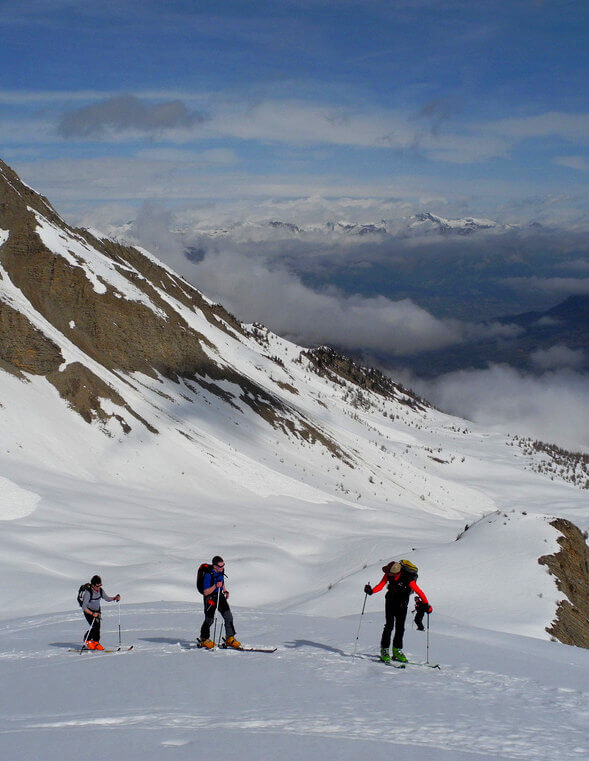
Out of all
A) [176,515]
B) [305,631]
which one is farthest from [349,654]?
[176,515]

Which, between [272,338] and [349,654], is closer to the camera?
[349,654]

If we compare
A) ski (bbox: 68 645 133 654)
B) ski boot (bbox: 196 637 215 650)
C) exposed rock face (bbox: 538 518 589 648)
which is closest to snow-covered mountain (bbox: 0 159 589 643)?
exposed rock face (bbox: 538 518 589 648)

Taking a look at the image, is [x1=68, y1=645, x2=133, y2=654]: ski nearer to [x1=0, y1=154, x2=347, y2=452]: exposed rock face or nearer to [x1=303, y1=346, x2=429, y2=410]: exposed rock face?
[x1=0, y1=154, x2=347, y2=452]: exposed rock face

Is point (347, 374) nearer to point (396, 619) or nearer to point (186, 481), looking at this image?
point (186, 481)

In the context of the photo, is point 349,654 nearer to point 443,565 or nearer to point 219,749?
point 219,749

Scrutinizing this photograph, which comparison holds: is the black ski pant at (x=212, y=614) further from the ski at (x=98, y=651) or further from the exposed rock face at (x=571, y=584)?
the exposed rock face at (x=571, y=584)

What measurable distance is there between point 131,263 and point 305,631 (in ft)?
291

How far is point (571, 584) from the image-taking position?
2289 centimetres

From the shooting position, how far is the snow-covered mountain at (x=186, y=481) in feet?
76.5

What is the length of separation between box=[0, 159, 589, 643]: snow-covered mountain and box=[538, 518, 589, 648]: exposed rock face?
35cm

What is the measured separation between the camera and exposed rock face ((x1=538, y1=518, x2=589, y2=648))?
2011cm

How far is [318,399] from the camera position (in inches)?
3748

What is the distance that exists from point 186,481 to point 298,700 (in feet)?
113

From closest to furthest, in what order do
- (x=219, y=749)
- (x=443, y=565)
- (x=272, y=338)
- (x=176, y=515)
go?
(x=219, y=749)
(x=443, y=565)
(x=176, y=515)
(x=272, y=338)
